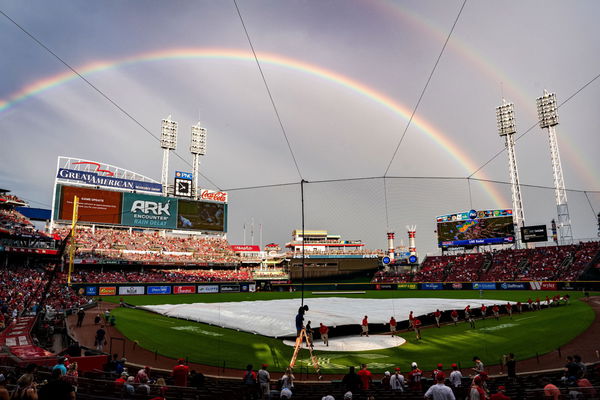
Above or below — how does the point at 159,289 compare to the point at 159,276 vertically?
below

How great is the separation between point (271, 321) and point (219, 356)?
5059mm

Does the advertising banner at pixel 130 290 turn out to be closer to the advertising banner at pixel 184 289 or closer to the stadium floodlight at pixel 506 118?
the advertising banner at pixel 184 289

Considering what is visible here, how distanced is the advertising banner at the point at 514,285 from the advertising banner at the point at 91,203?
6271cm

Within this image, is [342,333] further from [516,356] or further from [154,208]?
[154,208]

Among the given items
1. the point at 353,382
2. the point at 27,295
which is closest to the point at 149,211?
the point at 27,295

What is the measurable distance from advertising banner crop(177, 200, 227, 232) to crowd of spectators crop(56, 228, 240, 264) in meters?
3.91

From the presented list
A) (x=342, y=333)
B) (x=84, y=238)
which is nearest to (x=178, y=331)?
(x=342, y=333)

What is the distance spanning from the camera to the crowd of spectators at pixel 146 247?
62.5 metres

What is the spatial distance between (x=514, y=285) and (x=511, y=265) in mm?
8918

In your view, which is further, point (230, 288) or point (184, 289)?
point (230, 288)

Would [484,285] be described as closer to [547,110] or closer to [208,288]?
[547,110]

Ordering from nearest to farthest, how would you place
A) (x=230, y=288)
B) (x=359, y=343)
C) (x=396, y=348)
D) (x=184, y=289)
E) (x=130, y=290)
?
(x=396, y=348) < (x=359, y=343) < (x=130, y=290) < (x=184, y=289) < (x=230, y=288)

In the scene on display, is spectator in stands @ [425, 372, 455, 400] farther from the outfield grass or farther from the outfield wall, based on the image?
the outfield wall

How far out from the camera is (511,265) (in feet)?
195
